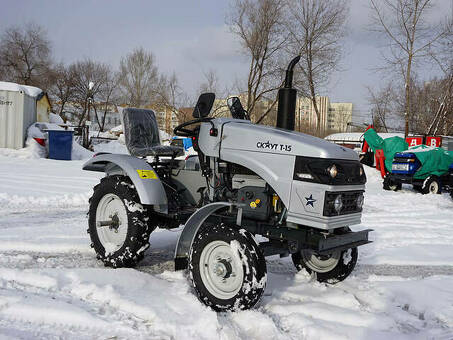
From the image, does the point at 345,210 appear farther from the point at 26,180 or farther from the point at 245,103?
the point at 245,103

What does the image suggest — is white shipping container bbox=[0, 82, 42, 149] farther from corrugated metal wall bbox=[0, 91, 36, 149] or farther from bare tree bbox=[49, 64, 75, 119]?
bare tree bbox=[49, 64, 75, 119]

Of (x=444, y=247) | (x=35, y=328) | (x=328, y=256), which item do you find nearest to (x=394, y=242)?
Result: (x=444, y=247)

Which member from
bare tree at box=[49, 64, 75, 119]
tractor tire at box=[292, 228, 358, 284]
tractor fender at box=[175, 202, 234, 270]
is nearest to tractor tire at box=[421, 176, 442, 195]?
tractor tire at box=[292, 228, 358, 284]

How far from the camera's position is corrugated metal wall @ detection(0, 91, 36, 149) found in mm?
14906

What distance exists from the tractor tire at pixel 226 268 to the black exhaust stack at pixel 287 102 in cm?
108

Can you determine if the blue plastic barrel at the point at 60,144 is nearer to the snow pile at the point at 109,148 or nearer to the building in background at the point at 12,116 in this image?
the building in background at the point at 12,116

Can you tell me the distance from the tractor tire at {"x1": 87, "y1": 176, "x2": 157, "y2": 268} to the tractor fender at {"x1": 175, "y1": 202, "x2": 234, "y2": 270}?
60 centimetres

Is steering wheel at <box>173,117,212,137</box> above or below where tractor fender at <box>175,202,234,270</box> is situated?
above

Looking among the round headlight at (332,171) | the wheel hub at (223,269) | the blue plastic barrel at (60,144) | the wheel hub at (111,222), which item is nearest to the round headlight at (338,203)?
the round headlight at (332,171)

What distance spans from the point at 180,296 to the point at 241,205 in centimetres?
87

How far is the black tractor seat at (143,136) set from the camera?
4539 millimetres

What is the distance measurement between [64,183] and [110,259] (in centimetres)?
660

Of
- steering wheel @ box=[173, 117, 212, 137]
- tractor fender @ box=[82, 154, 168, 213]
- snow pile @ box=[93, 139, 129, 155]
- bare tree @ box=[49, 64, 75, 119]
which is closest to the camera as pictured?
steering wheel @ box=[173, 117, 212, 137]

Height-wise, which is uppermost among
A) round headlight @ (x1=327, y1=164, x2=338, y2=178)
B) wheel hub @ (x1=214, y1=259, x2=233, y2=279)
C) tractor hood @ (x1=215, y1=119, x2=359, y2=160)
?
tractor hood @ (x1=215, y1=119, x2=359, y2=160)
